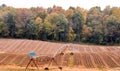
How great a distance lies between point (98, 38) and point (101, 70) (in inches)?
1569

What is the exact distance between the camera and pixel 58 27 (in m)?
69.5

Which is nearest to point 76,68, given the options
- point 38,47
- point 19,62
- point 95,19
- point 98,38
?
point 19,62

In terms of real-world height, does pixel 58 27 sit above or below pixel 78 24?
below

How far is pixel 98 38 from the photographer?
6925 centimetres

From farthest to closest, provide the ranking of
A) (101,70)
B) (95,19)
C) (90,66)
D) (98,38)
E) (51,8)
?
(51,8) → (95,19) → (98,38) → (90,66) → (101,70)

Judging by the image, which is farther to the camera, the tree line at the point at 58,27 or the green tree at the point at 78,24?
the green tree at the point at 78,24

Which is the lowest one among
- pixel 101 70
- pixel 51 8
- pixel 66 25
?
pixel 101 70

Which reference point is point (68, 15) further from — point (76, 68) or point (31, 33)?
point (76, 68)

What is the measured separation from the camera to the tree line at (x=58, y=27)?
69.2 meters

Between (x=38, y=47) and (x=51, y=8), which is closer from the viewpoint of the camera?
(x=38, y=47)

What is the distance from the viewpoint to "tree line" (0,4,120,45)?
227 ft

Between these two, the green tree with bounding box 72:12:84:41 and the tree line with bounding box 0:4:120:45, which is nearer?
the tree line with bounding box 0:4:120:45

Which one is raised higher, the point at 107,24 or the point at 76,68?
the point at 107,24

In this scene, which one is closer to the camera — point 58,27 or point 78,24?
point 58,27
